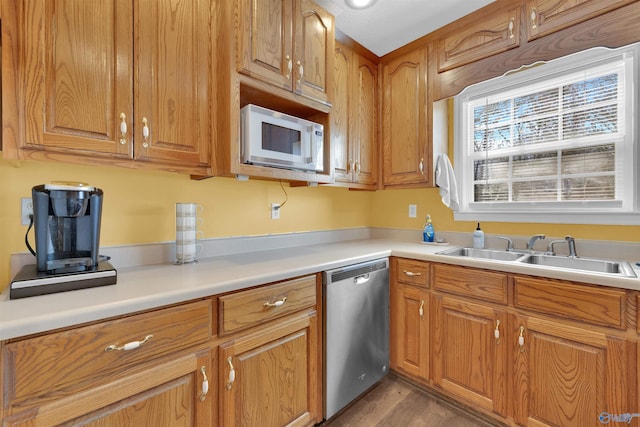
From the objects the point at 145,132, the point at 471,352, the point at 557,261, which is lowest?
the point at 471,352

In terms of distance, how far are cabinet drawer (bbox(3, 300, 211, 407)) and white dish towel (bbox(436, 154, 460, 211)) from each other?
70.9 inches

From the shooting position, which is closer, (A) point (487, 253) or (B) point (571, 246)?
(B) point (571, 246)

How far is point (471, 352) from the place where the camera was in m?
1.61

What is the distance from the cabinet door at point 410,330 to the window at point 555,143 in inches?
31.4

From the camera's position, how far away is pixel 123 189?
142 centimetres

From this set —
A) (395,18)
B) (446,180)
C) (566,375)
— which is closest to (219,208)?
(446,180)

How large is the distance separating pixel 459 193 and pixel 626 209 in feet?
2.97

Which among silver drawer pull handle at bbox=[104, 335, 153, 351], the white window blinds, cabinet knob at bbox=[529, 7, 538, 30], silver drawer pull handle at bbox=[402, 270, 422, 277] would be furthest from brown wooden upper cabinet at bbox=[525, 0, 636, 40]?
silver drawer pull handle at bbox=[104, 335, 153, 351]

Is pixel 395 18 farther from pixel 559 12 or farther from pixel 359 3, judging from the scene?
pixel 559 12

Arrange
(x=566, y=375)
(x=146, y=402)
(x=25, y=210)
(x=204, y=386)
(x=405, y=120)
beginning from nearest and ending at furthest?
(x=146, y=402), (x=204, y=386), (x=25, y=210), (x=566, y=375), (x=405, y=120)

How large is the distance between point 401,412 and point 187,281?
1.46 meters

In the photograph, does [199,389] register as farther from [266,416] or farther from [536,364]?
[536,364]

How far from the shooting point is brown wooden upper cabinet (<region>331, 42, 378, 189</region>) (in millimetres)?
2014

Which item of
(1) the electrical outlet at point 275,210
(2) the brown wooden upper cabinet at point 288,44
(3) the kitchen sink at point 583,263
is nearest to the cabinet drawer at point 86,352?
(1) the electrical outlet at point 275,210
